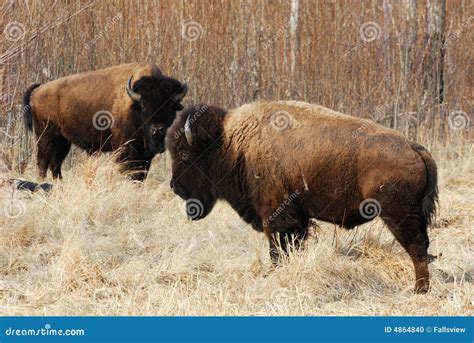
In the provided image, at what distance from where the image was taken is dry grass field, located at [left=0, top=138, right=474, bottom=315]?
5.22 metres

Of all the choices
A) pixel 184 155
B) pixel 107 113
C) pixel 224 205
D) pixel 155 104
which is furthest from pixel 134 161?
pixel 184 155

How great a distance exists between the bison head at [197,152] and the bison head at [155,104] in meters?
2.69

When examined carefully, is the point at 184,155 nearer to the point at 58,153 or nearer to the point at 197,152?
the point at 197,152

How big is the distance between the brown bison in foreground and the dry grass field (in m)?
0.32

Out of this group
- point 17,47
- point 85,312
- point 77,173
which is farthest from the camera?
point 17,47

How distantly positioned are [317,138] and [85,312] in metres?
2.06

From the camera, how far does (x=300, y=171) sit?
19.1 feet

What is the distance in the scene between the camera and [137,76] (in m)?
9.66

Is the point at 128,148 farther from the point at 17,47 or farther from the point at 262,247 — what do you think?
the point at 262,247

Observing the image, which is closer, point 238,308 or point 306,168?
point 238,308

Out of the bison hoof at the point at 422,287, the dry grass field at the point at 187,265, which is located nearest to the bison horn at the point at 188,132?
the dry grass field at the point at 187,265

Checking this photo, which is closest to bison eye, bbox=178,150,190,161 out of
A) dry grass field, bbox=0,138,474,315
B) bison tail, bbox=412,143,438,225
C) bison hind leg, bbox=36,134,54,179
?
dry grass field, bbox=0,138,474,315

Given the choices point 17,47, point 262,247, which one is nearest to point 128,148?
point 17,47

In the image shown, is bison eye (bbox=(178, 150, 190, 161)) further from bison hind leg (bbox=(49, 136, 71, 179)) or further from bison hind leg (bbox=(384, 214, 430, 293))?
bison hind leg (bbox=(49, 136, 71, 179))
